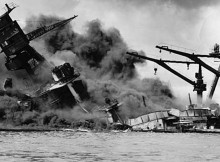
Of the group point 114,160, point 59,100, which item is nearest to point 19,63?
point 59,100

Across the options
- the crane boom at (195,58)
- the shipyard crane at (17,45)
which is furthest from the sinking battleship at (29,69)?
the crane boom at (195,58)

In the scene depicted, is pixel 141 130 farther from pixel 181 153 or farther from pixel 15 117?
pixel 181 153

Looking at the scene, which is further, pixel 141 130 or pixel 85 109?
pixel 85 109

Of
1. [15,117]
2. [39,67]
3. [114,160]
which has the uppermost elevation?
[39,67]

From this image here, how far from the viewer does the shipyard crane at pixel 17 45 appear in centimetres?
8912

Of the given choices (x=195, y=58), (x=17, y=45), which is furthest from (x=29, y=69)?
(x=195, y=58)

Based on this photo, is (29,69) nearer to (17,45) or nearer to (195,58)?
(17,45)

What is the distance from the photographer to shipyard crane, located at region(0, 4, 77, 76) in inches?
3509

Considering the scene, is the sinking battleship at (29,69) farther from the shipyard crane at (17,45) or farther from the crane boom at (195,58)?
the crane boom at (195,58)

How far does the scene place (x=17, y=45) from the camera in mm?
91188

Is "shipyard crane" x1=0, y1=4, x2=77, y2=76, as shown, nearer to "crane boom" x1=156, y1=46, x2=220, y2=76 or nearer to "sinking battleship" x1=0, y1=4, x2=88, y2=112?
"sinking battleship" x1=0, y1=4, x2=88, y2=112

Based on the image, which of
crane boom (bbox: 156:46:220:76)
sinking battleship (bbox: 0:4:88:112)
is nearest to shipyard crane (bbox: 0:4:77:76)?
sinking battleship (bbox: 0:4:88:112)

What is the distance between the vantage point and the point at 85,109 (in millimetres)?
90375

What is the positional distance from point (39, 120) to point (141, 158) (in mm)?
54756
